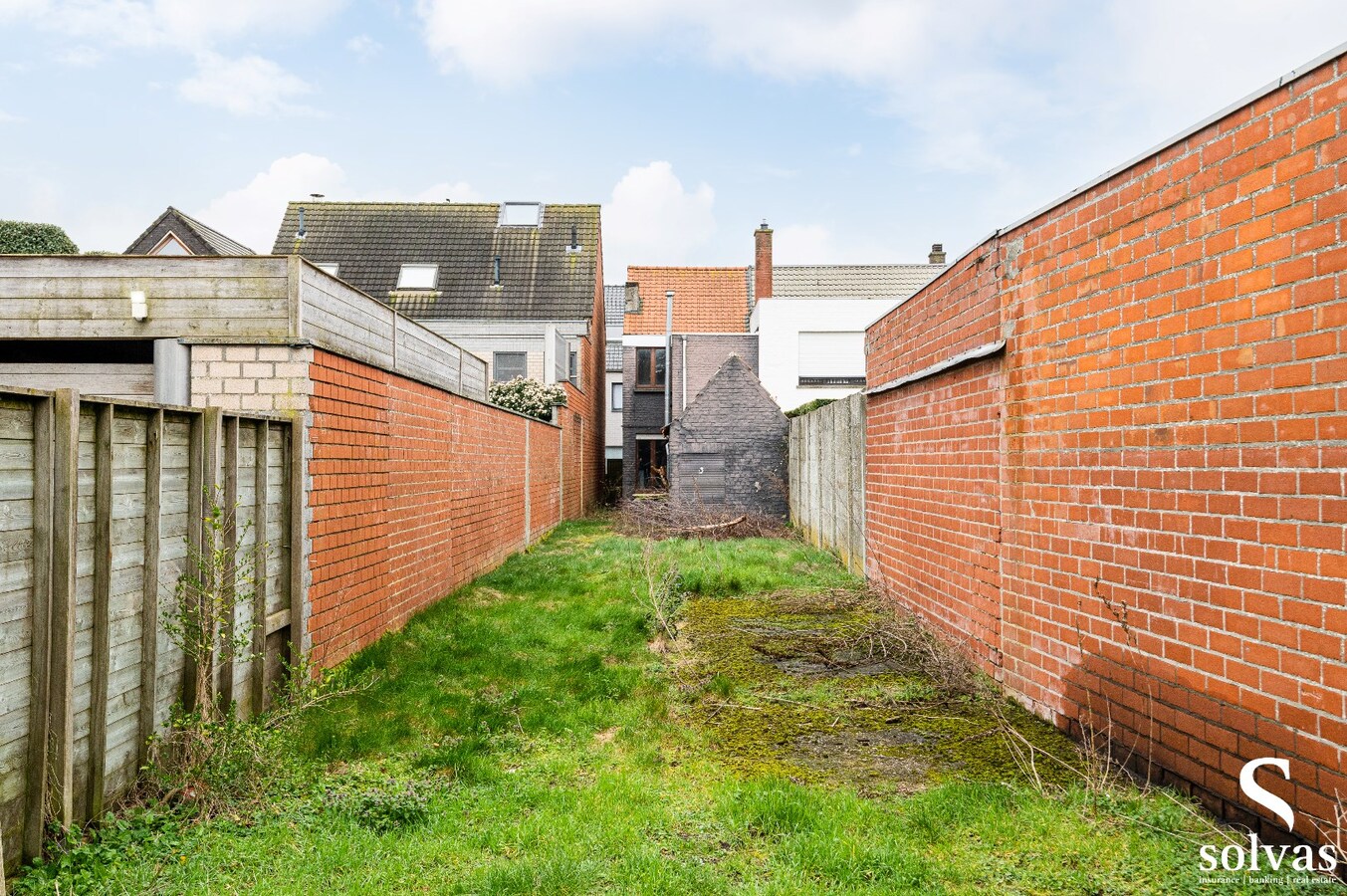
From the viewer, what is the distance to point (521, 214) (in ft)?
82.5

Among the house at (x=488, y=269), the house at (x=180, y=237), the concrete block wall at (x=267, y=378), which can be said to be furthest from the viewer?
the house at (x=180, y=237)

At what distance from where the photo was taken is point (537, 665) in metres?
6.04

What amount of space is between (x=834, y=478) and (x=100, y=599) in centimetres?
1014

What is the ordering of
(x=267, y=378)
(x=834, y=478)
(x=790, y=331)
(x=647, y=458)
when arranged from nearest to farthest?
(x=267, y=378) < (x=834, y=478) < (x=790, y=331) < (x=647, y=458)

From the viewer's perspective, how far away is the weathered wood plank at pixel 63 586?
278 centimetres

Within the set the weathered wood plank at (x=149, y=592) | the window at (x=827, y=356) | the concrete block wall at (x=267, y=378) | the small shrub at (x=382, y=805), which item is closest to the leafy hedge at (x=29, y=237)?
the window at (x=827, y=356)

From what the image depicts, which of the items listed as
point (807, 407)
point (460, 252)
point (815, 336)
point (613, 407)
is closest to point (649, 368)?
point (613, 407)

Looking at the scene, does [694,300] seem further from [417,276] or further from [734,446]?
[734,446]

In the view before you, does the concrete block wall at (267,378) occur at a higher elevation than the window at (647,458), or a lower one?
higher

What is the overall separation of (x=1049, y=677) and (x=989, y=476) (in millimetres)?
1445

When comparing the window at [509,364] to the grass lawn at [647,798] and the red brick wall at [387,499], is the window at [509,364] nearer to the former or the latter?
the red brick wall at [387,499]

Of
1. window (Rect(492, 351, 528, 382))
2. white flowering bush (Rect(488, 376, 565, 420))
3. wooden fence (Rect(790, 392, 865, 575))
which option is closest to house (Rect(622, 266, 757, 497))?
window (Rect(492, 351, 528, 382))

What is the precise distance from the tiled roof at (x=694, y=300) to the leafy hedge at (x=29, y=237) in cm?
1885

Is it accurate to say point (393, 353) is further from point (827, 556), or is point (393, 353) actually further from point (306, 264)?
point (827, 556)
